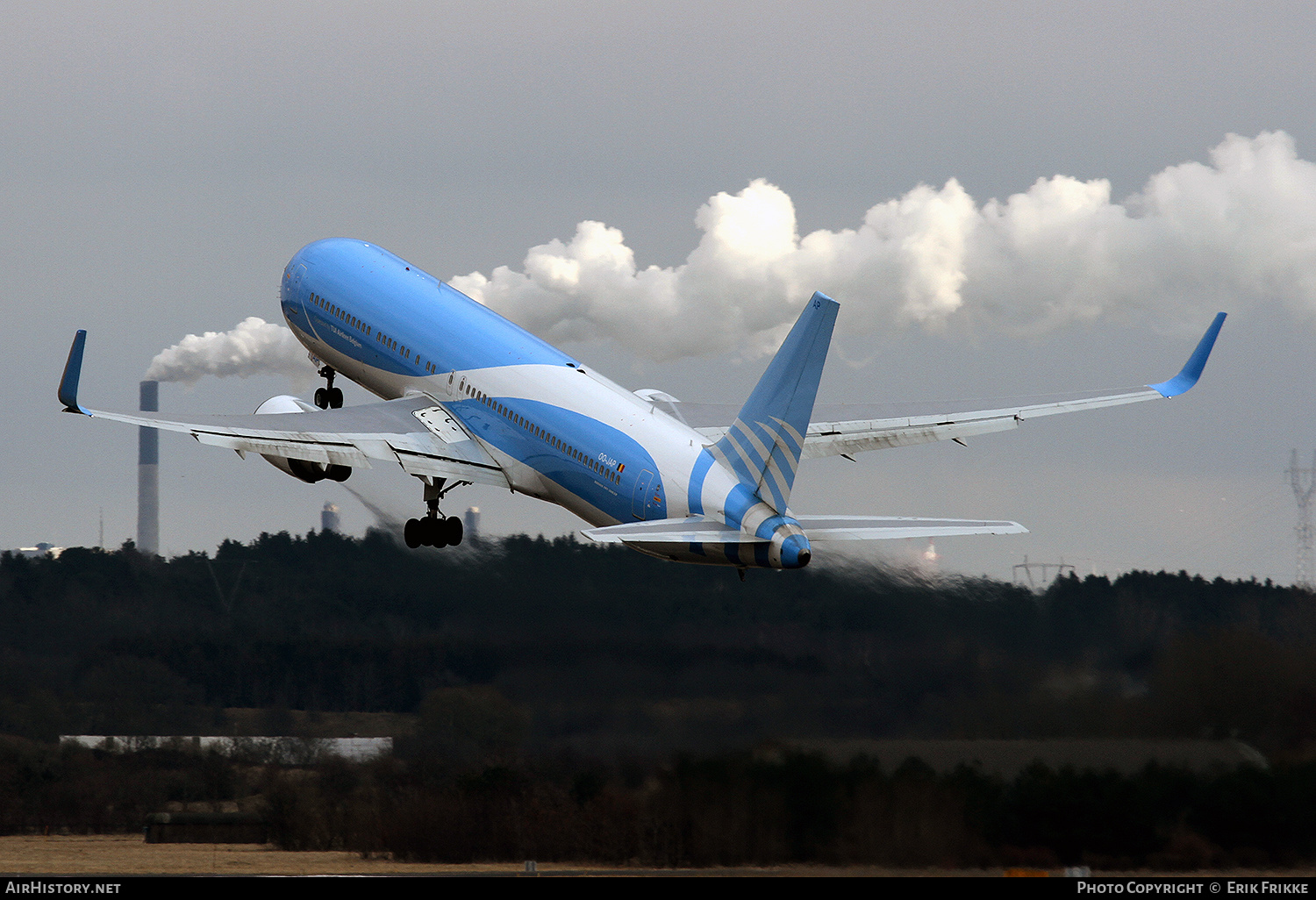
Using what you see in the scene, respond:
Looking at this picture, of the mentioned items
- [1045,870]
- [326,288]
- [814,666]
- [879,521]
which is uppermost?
[326,288]

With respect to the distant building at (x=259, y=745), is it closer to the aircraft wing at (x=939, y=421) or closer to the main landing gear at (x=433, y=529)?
the main landing gear at (x=433, y=529)

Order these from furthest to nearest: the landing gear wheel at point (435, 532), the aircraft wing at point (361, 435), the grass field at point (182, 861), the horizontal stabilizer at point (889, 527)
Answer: the landing gear wheel at point (435, 532) → the grass field at point (182, 861) → the aircraft wing at point (361, 435) → the horizontal stabilizer at point (889, 527)

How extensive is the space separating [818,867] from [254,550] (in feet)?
74.5

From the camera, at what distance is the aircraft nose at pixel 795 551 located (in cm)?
3469

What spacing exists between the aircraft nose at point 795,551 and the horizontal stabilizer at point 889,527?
34 centimetres

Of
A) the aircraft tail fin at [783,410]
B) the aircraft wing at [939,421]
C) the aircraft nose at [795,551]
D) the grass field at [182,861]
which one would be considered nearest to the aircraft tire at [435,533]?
A: the aircraft wing at [939,421]

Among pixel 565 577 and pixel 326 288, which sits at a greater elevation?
pixel 326 288

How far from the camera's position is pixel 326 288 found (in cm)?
4844

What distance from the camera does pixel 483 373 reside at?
43.6 m

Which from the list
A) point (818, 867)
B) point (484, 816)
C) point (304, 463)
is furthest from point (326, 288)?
point (818, 867)

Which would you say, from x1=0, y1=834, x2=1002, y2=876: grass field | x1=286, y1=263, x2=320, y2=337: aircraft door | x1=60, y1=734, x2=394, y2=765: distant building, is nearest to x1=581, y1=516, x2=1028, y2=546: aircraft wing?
x1=0, y1=834, x2=1002, y2=876: grass field

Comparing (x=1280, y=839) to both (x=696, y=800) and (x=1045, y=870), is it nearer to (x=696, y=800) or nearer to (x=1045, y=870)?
(x=1045, y=870)

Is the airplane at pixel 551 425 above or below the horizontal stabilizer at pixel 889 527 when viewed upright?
above

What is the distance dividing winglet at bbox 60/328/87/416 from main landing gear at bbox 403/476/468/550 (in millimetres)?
8827
